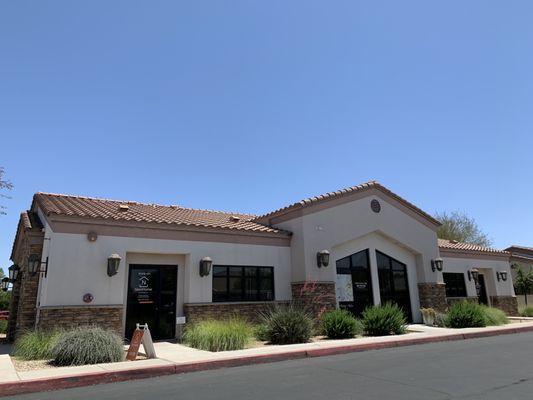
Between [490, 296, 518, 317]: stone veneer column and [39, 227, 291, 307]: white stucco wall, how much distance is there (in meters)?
15.6

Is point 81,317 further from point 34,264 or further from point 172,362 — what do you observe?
point 172,362

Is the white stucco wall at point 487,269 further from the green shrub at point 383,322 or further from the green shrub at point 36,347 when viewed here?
the green shrub at point 36,347

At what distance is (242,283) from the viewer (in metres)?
16.0

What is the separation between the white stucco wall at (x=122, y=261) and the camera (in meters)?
12.4

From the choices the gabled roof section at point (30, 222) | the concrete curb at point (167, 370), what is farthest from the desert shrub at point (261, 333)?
the gabled roof section at point (30, 222)

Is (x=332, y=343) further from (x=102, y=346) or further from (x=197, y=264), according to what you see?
(x=102, y=346)

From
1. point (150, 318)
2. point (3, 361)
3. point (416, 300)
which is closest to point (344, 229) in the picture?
point (416, 300)

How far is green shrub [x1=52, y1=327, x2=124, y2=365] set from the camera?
9336mm

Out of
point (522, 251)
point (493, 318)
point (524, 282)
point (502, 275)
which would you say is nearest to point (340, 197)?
point (493, 318)

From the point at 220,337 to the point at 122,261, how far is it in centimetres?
412

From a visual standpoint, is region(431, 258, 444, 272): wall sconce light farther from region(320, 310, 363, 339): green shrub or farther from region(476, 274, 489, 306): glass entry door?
region(320, 310, 363, 339): green shrub

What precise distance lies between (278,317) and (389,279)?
27.4ft

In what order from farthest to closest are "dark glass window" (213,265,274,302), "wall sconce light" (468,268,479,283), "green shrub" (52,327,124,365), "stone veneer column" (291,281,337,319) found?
"wall sconce light" (468,268,479,283), "stone veneer column" (291,281,337,319), "dark glass window" (213,265,274,302), "green shrub" (52,327,124,365)

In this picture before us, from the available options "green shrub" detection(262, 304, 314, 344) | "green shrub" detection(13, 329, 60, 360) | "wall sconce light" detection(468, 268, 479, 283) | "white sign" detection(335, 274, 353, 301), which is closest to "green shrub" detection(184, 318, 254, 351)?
"green shrub" detection(262, 304, 314, 344)
